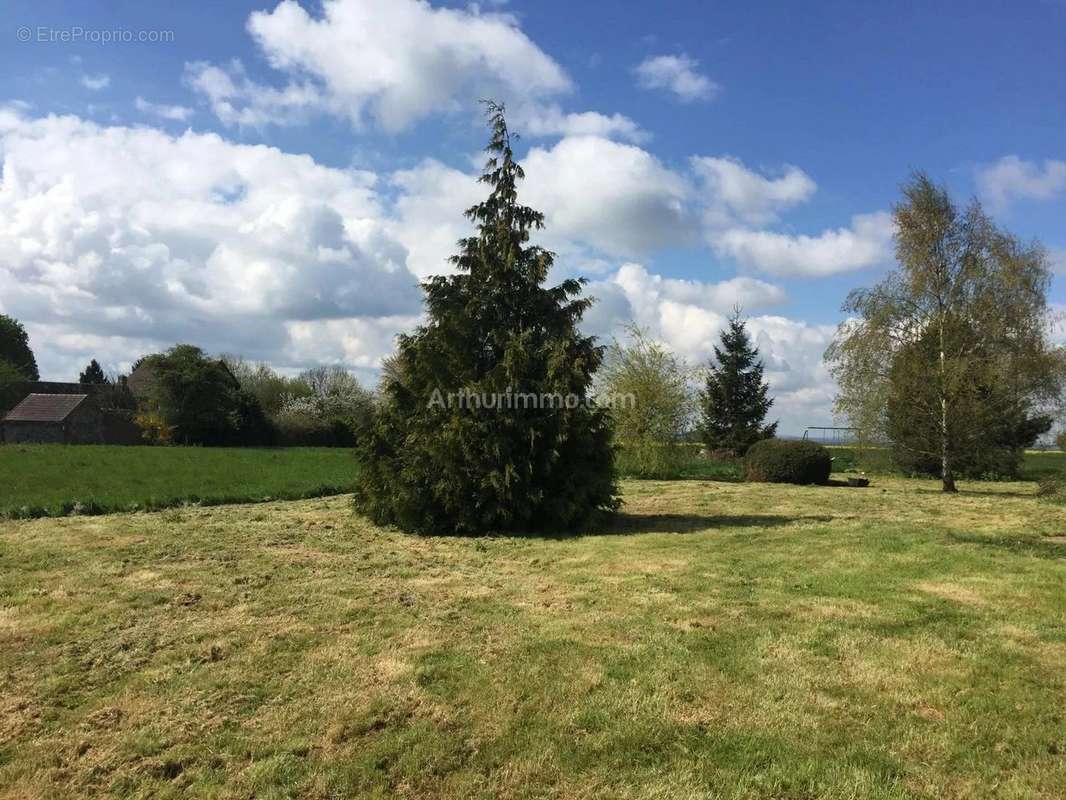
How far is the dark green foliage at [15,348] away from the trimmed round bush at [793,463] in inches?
2669

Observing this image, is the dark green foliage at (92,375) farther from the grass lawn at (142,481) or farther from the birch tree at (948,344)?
the birch tree at (948,344)

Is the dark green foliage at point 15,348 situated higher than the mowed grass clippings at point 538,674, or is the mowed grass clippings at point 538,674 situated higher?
the dark green foliage at point 15,348

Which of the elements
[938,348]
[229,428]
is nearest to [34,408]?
[229,428]

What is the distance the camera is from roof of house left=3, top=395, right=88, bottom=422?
→ 43.9 meters

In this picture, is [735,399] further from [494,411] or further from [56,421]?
[56,421]

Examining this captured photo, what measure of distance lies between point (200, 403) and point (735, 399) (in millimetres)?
32724

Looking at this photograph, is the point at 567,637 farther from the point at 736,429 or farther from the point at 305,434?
the point at 305,434

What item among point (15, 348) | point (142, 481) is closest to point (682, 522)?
point (142, 481)

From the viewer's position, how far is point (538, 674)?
3.87 metres

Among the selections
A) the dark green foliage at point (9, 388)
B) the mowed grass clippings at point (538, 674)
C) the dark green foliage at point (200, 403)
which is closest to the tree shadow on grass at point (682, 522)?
the mowed grass clippings at point (538, 674)

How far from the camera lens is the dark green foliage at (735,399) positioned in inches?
1198

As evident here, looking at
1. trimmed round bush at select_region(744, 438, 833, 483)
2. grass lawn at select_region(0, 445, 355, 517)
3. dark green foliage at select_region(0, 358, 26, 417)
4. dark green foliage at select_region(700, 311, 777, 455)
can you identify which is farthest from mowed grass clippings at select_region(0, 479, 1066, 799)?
dark green foliage at select_region(0, 358, 26, 417)

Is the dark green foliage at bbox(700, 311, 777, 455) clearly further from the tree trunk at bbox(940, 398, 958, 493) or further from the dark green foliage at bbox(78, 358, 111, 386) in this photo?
the dark green foliage at bbox(78, 358, 111, 386)

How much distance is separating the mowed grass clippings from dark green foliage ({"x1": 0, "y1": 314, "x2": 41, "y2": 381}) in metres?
69.6
